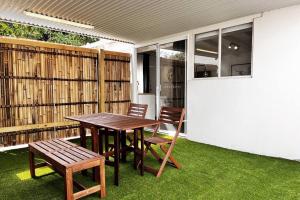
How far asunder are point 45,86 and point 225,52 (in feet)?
14.9

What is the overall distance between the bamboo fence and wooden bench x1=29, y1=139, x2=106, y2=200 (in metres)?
2.28

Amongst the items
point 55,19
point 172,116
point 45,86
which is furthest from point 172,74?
point 45,86

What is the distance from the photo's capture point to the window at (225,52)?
4.70m

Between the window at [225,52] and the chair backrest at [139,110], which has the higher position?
the window at [225,52]

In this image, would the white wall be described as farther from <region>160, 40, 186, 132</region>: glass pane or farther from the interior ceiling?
<region>160, 40, 186, 132</region>: glass pane

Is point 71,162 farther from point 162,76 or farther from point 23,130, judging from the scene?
point 162,76

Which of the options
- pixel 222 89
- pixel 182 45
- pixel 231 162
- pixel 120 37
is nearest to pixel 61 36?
pixel 120 37

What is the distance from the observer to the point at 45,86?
5379mm

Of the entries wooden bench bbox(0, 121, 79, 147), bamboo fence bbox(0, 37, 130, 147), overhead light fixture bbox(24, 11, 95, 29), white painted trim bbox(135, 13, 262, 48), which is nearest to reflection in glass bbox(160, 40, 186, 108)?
white painted trim bbox(135, 13, 262, 48)

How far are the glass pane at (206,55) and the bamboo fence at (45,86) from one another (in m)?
2.74

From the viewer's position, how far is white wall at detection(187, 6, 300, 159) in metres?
3.99

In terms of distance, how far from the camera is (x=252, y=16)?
4.46 m

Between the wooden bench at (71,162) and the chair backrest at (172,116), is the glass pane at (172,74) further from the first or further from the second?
the wooden bench at (71,162)

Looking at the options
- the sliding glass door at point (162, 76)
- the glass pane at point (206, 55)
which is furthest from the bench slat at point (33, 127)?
the glass pane at point (206, 55)
